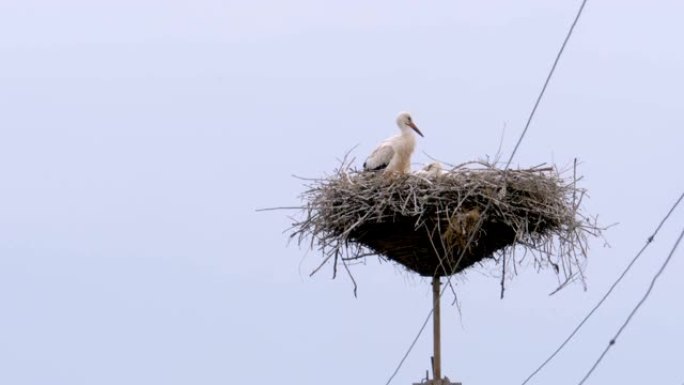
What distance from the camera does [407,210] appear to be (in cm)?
1027

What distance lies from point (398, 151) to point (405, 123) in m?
0.34

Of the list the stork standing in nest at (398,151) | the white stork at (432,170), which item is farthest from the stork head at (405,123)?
the white stork at (432,170)

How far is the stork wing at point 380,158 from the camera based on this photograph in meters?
12.3

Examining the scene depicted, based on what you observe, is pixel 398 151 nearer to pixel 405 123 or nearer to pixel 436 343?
pixel 405 123

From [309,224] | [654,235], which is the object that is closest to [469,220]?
[309,224]

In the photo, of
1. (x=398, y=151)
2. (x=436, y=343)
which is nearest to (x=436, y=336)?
(x=436, y=343)

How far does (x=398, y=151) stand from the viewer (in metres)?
12.5

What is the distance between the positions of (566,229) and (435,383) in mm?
1441

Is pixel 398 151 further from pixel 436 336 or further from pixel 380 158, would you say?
pixel 436 336

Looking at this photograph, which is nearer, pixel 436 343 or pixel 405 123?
pixel 436 343

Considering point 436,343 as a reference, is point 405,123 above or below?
above

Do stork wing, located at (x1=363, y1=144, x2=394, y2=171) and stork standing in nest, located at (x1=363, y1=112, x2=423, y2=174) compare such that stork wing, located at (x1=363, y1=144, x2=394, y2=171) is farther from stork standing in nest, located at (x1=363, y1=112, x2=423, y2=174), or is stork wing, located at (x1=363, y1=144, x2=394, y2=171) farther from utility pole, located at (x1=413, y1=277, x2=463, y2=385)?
utility pole, located at (x1=413, y1=277, x2=463, y2=385)

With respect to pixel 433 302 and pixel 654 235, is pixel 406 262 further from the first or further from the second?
pixel 654 235

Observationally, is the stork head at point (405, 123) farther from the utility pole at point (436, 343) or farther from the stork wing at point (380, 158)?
the utility pole at point (436, 343)
